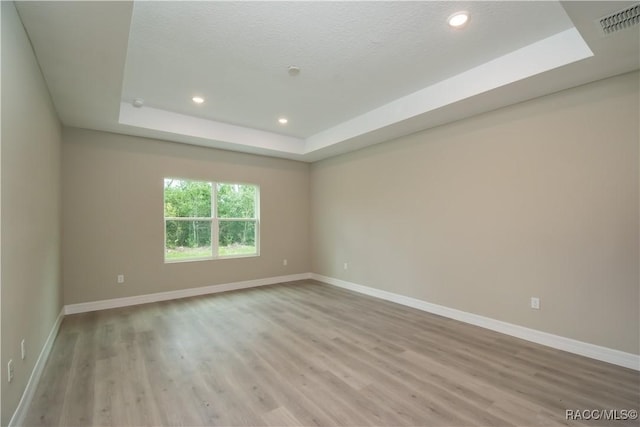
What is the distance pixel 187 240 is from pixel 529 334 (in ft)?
16.4

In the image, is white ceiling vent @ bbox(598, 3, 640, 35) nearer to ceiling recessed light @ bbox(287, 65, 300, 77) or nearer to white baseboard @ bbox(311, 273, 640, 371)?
ceiling recessed light @ bbox(287, 65, 300, 77)

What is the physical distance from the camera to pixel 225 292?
5328mm

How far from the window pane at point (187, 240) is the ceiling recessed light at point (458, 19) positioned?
460cm

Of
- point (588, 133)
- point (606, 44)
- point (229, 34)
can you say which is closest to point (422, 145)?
point (588, 133)

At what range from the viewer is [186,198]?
16.9 feet

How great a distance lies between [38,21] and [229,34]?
125 cm

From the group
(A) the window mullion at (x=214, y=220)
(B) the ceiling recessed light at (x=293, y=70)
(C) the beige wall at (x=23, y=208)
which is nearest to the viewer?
(C) the beige wall at (x=23, y=208)

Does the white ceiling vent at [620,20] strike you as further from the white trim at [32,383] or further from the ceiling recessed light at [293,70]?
the white trim at [32,383]

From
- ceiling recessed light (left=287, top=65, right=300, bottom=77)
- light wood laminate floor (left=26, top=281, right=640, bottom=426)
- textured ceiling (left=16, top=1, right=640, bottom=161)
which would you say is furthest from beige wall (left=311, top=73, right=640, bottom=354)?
ceiling recessed light (left=287, top=65, right=300, bottom=77)

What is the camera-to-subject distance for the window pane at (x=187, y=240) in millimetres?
4973

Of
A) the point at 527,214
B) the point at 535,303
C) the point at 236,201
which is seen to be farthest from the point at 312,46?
the point at 236,201

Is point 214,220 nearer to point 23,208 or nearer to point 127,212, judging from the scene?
point 127,212

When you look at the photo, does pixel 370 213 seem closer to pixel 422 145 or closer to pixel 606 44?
pixel 422 145

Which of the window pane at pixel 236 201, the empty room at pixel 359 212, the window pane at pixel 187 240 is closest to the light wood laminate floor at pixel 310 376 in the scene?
the empty room at pixel 359 212
